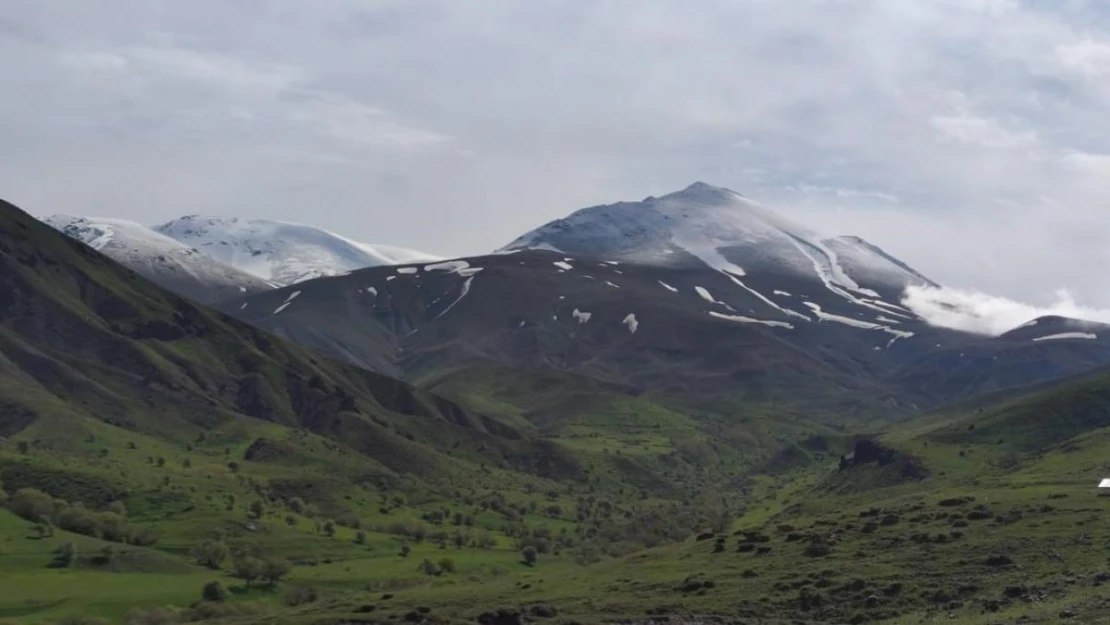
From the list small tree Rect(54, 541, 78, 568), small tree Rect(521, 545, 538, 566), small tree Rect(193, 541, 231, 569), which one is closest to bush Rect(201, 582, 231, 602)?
small tree Rect(54, 541, 78, 568)

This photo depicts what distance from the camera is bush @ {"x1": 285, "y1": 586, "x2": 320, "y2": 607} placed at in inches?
5367

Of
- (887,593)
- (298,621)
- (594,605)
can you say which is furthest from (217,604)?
(887,593)

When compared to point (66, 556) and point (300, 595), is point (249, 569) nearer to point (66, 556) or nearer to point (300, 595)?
point (300, 595)

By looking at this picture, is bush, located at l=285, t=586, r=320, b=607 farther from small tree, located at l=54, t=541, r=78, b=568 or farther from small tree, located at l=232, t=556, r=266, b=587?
small tree, located at l=54, t=541, r=78, b=568

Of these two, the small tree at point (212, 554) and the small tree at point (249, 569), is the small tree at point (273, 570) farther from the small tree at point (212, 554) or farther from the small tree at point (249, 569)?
the small tree at point (212, 554)

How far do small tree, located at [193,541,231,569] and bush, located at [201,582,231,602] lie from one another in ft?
67.2

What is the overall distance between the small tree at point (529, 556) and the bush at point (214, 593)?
48571 millimetres

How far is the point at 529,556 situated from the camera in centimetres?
17600

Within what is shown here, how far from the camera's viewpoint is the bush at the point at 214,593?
444 feet

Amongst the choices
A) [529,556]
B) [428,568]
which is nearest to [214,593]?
[428,568]

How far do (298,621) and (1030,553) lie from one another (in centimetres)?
5362

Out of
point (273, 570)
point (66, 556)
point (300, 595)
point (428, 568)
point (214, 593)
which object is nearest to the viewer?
point (214, 593)

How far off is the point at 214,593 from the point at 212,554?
23.6 m

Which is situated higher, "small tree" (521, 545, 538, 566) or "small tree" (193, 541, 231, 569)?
"small tree" (193, 541, 231, 569)
